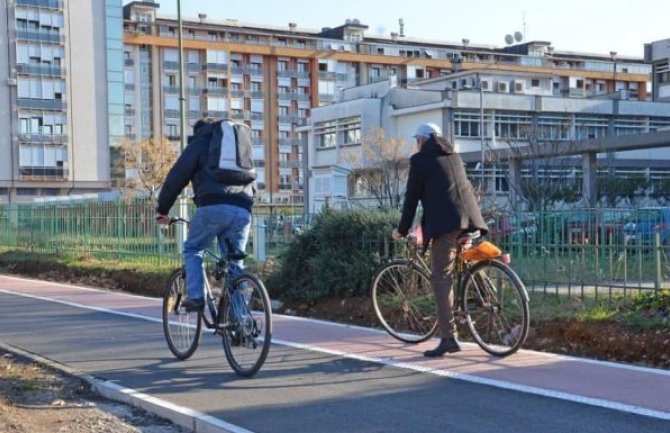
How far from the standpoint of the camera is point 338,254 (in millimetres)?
10992

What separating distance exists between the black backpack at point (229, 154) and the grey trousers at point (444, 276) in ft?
5.61

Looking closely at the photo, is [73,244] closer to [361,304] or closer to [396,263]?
[361,304]

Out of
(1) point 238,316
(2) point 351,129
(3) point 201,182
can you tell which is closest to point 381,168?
(2) point 351,129

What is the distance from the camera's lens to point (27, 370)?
794 cm

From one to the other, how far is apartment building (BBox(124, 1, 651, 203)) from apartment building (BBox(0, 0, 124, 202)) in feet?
38.6

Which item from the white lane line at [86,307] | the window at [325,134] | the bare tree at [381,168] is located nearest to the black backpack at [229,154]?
the white lane line at [86,307]

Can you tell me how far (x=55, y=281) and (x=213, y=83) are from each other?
80328mm

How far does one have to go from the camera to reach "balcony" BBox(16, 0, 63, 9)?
77000 millimetres

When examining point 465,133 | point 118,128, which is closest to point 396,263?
point 465,133

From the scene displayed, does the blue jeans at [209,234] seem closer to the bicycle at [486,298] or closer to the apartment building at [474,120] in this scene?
the bicycle at [486,298]

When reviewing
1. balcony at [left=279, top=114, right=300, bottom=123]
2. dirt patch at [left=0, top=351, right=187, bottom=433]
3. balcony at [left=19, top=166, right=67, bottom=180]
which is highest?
balcony at [left=279, top=114, right=300, bottom=123]

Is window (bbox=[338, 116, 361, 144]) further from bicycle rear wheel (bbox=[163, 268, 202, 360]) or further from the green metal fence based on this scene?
bicycle rear wheel (bbox=[163, 268, 202, 360])

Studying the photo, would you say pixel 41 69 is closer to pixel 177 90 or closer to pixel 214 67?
pixel 177 90

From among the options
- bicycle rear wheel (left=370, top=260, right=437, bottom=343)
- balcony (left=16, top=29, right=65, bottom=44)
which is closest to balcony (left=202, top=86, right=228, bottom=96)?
balcony (left=16, top=29, right=65, bottom=44)
